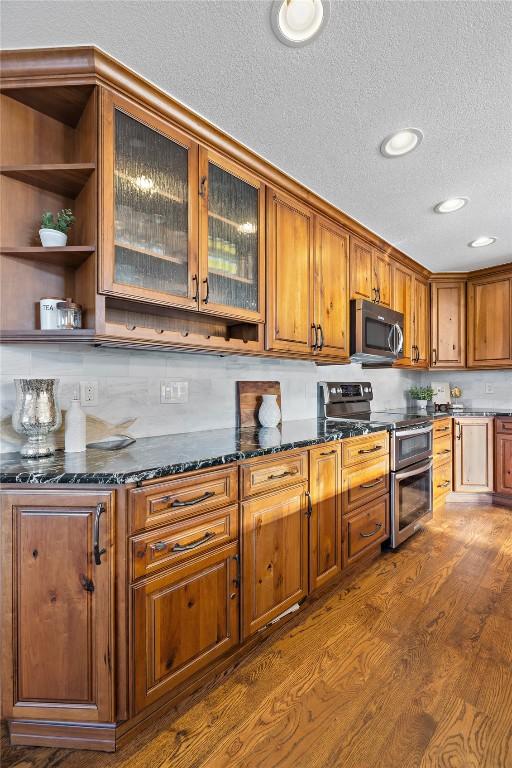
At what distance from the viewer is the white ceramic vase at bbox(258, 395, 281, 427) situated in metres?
2.46

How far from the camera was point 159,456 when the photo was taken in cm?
152

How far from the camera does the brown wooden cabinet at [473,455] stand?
3.82 metres

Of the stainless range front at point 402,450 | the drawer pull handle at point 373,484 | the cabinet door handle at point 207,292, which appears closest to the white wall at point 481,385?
the stainless range front at point 402,450

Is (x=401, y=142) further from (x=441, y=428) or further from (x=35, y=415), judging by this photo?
(x=441, y=428)

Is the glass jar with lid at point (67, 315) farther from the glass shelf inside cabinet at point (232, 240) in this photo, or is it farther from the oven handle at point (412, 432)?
the oven handle at point (412, 432)

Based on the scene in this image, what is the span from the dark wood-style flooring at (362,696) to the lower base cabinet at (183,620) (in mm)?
154

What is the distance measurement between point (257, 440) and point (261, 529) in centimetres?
41

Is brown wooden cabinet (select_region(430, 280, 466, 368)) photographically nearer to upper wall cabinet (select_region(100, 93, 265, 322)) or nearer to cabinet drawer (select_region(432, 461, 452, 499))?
cabinet drawer (select_region(432, 461, 452, 499))

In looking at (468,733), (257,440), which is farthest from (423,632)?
(257,440)

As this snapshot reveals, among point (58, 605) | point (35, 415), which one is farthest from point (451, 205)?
point (58, 605)

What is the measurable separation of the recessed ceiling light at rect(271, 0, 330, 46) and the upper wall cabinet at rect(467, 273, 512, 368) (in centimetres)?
340

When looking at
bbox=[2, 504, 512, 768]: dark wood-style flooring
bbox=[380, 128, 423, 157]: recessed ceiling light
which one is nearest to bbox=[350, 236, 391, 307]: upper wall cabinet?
bbox=[380, 128, 423, 157]: recessed ceiling light

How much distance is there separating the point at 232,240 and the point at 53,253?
837 millimetres

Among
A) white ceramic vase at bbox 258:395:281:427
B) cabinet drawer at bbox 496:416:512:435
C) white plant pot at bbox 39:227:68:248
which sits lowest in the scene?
cabinet drawer at bbox 496:416:512:435
